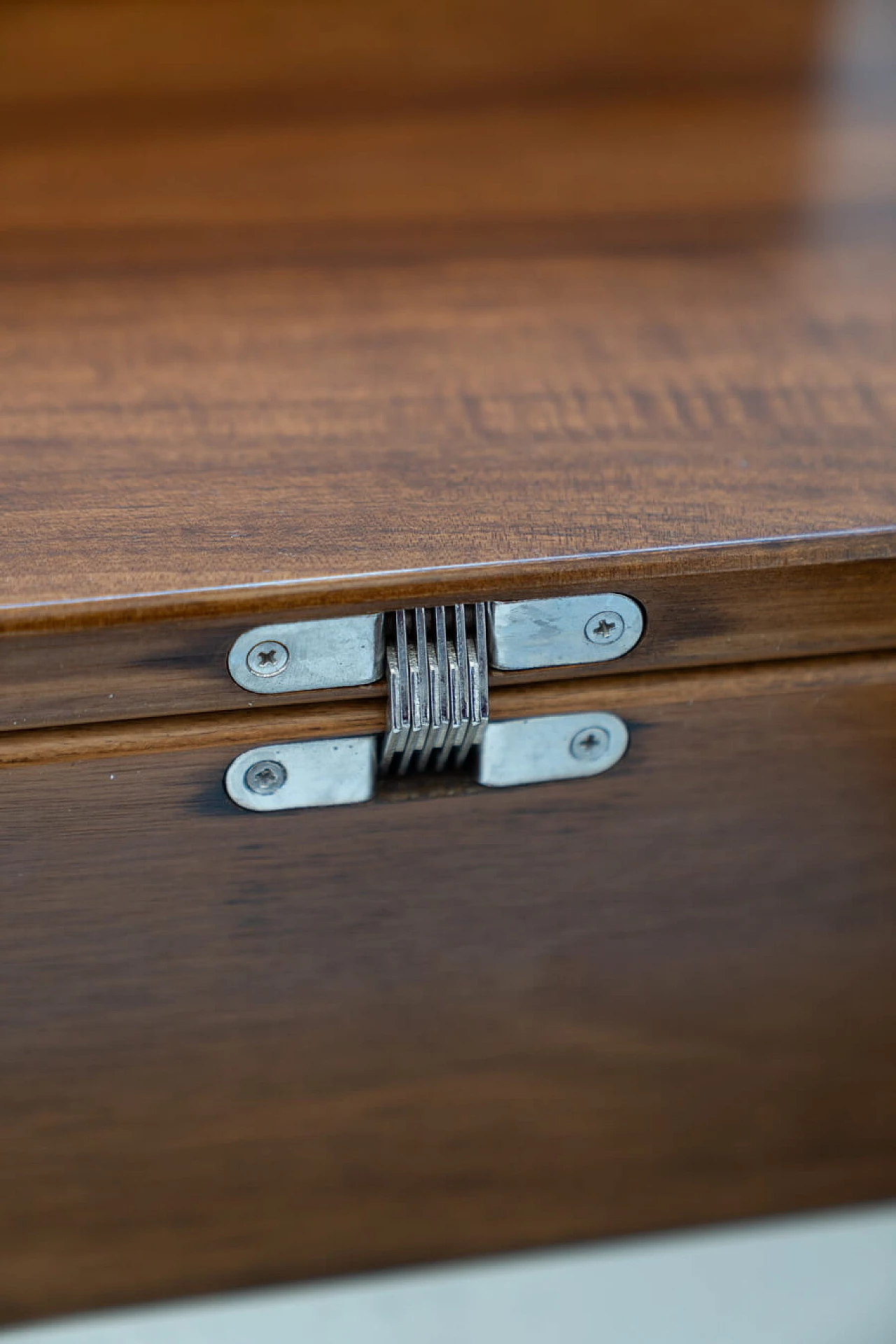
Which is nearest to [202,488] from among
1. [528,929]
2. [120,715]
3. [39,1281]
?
[120,715]

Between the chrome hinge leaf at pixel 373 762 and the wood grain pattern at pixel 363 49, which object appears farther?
the wood grain pattern at pixel 363 49

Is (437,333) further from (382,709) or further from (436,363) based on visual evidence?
(382,709)

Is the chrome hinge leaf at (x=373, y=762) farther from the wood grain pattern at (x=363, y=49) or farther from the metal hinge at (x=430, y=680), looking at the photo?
the wood grain pattern at (x=363, y=49)

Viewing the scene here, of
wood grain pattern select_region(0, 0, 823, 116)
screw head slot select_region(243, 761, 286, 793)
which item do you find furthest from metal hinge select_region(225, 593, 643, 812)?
wood grain pattern select_region(0, 0, 823, 116)

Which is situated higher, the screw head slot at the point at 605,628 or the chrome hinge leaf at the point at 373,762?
the screw head slot at the point at 605,628

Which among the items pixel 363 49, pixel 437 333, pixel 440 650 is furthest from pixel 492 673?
pixel 363 49

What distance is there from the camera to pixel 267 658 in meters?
0.36

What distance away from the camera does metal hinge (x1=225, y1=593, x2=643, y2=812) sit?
1.18 ft

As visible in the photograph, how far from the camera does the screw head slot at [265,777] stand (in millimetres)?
382

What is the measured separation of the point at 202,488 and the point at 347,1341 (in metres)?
0.37

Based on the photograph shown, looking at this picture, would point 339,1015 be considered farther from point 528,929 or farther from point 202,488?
point 202,488

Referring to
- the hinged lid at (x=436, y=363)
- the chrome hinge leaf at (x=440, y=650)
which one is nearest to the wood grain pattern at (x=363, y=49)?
the hinged lid at (x=436, y=363)

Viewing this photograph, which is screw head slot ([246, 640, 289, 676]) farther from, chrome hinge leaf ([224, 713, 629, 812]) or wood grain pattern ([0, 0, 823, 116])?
wood grain pattern ([0, 0, 823, 116])

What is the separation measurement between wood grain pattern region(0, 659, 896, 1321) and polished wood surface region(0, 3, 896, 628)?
0.06 meters
